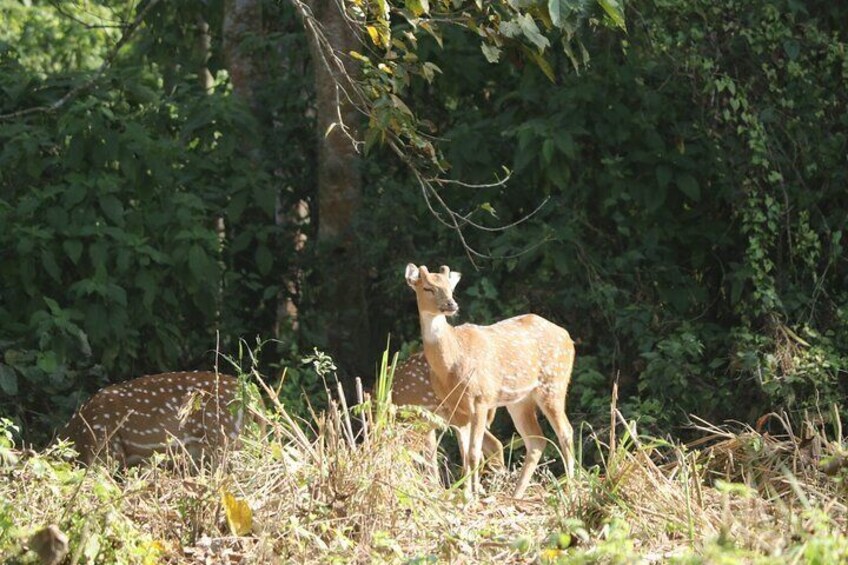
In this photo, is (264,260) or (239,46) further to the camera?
Answer: (239,46)

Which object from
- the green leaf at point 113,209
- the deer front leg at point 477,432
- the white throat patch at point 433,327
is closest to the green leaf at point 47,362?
the green leaf at point 113,209

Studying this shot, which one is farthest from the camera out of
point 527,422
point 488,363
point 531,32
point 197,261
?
point 197,261

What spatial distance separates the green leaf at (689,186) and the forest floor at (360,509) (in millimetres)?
4834

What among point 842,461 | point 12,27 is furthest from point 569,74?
point 12,27

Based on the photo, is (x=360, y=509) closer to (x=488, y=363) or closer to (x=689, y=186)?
(x=488, y=363)

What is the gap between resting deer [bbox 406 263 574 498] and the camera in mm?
9234

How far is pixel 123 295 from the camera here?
36.8 ft

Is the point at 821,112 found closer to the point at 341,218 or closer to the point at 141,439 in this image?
the point at 341,218

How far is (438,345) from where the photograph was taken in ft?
30.4

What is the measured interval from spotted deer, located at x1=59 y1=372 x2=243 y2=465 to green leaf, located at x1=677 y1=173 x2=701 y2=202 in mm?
4076

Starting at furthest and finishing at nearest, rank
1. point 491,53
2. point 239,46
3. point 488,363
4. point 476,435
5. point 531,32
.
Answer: point 239,46, point 488,363, point 476,435, point 491,53, point 531,32

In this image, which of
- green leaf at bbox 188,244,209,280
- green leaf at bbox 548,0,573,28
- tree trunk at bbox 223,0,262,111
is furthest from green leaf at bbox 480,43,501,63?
tree trunk at bbox 223,0,262,111

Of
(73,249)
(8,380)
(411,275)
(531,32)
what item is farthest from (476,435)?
(73,249)

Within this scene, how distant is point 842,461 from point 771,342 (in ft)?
15.0
